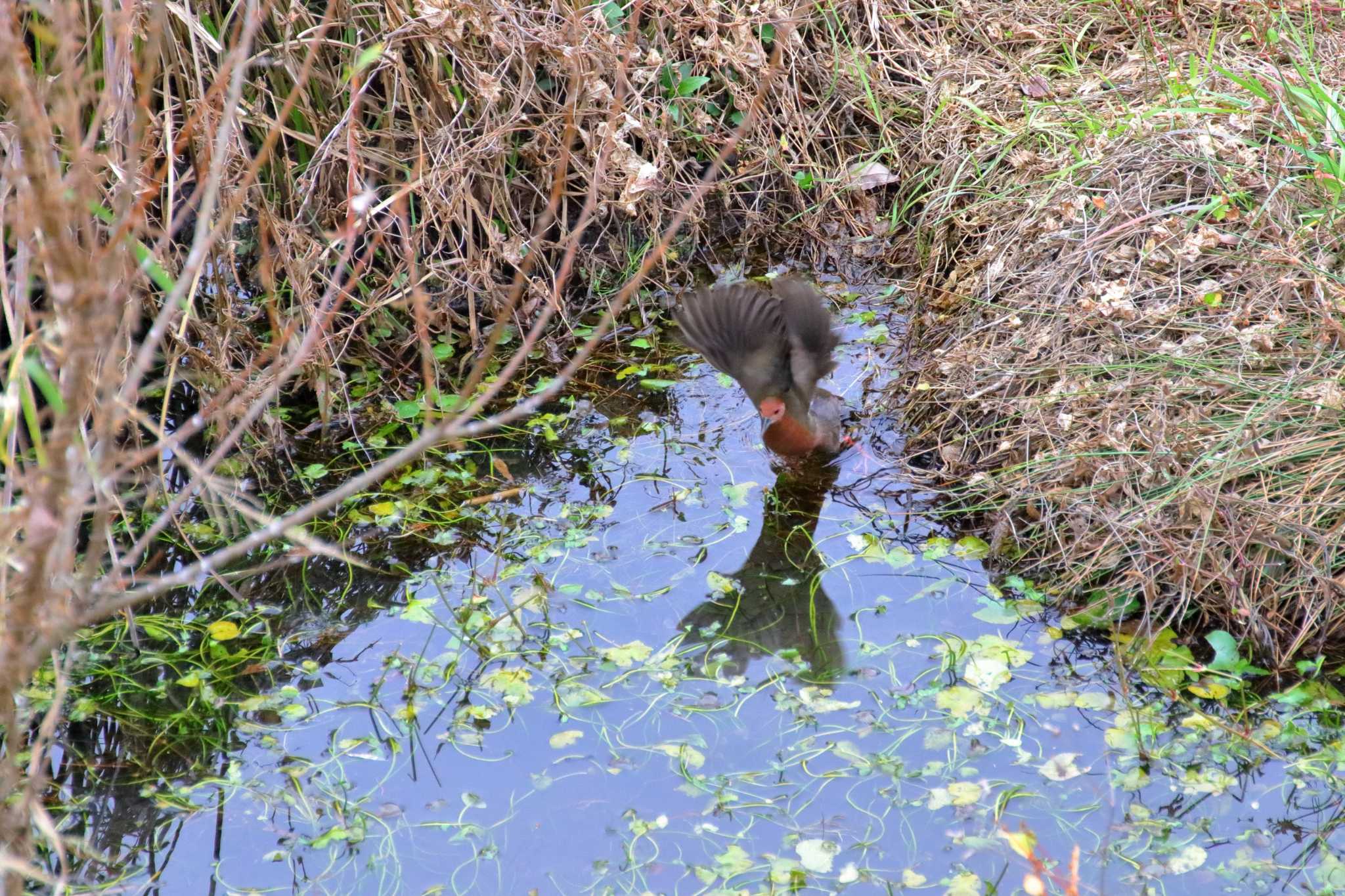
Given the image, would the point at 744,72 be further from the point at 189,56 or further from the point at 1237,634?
the point at 1237,634

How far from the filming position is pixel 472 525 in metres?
3.92

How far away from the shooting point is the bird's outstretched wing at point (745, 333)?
13.0 feet

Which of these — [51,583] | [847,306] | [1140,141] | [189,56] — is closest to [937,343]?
[847,306]

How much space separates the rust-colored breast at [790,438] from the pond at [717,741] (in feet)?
0.81

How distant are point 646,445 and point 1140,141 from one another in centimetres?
212

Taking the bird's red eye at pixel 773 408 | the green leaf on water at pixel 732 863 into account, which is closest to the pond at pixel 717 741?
the green leaf on water at pixel 732 863

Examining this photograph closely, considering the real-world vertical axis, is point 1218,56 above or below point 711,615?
above

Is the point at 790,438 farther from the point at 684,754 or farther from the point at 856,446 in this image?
the point at 684,754

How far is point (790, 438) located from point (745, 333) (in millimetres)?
383

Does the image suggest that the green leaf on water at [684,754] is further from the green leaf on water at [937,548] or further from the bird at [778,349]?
the bird at [778,349]

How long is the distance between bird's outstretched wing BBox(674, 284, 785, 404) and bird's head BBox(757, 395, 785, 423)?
2cm

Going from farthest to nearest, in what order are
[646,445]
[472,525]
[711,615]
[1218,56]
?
[1218,56] → [646,445] → [472,525] → [711,615]

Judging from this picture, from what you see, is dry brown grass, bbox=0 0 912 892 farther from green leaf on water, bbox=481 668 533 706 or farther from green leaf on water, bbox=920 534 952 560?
green leaf on water, bbox=920 534 952 560

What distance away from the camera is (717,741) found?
3047 millimetres
